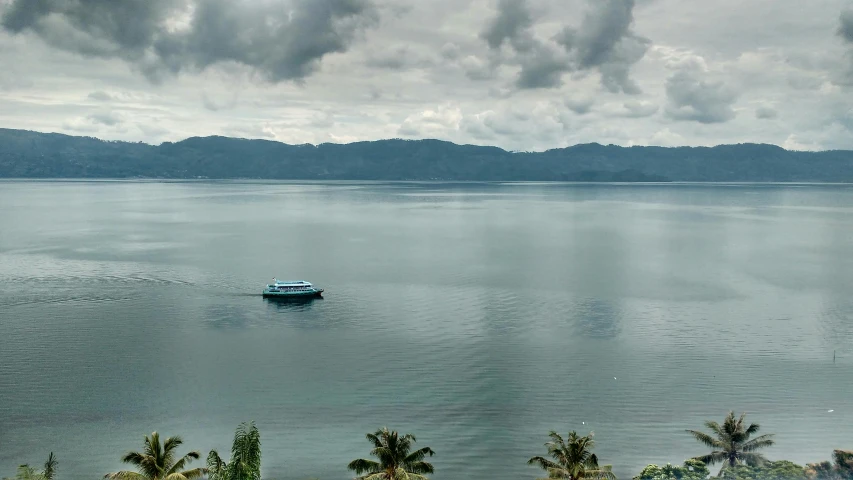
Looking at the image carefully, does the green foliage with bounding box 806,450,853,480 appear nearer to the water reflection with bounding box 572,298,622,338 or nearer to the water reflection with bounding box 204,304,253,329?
the water reflection with bounding box 572,298,622,338

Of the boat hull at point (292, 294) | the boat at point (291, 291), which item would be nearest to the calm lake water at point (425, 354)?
the boat hull at point (292, 294)

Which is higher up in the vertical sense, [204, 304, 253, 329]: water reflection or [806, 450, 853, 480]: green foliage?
[806, 450, 853, 480]: green foliage

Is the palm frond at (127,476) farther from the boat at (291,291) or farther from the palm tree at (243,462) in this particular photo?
the boat at (291,291)

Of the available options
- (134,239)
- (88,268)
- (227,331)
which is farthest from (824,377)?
(134,239)

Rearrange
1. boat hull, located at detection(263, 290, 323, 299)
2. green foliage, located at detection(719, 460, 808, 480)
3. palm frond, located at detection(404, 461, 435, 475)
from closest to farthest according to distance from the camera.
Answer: palm frond, located at detection(404, 461, 435, 475) < green foliage, located at detection(719, 460, 808, 480) < boat hull, located at detection(263, 290, 323, 299)

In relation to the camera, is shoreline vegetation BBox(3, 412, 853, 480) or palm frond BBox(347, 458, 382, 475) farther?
palm frond BBox(347, 458, 382, 475)

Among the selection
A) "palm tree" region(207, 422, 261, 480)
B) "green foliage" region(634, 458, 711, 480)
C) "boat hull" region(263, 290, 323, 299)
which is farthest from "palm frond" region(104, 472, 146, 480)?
"boat hull" region(263, 290, 323, 299)

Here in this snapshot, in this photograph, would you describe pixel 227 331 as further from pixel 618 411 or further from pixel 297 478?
pixel 618 411
